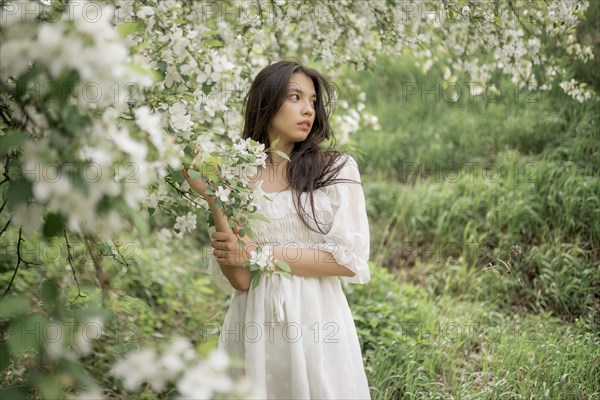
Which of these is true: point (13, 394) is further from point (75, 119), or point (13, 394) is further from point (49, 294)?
point (75, 119)

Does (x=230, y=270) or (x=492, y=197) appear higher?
(x=230, y=270)

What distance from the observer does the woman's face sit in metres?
2.26

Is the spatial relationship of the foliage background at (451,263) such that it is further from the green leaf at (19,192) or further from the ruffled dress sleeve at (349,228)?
the ruffled dress sleeve at (349,228)

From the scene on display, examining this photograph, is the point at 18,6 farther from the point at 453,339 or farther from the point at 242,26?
the point at 453,339

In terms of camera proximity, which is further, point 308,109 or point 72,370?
point 308,109

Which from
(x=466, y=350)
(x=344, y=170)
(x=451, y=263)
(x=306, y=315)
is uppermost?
(x=344, y=170)

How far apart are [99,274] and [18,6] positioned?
1.14m

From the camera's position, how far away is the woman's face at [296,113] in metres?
2.26

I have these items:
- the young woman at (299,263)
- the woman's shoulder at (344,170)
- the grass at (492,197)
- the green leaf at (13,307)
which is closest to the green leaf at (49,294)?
the green leaf at (13,307)

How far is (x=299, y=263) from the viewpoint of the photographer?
204 cm

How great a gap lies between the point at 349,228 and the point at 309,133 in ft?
1.72

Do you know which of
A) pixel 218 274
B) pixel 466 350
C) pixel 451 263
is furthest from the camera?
pixel 451 263

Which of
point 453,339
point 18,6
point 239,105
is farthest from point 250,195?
point 453,339

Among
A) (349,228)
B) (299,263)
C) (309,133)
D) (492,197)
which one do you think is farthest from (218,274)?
(492,197)
